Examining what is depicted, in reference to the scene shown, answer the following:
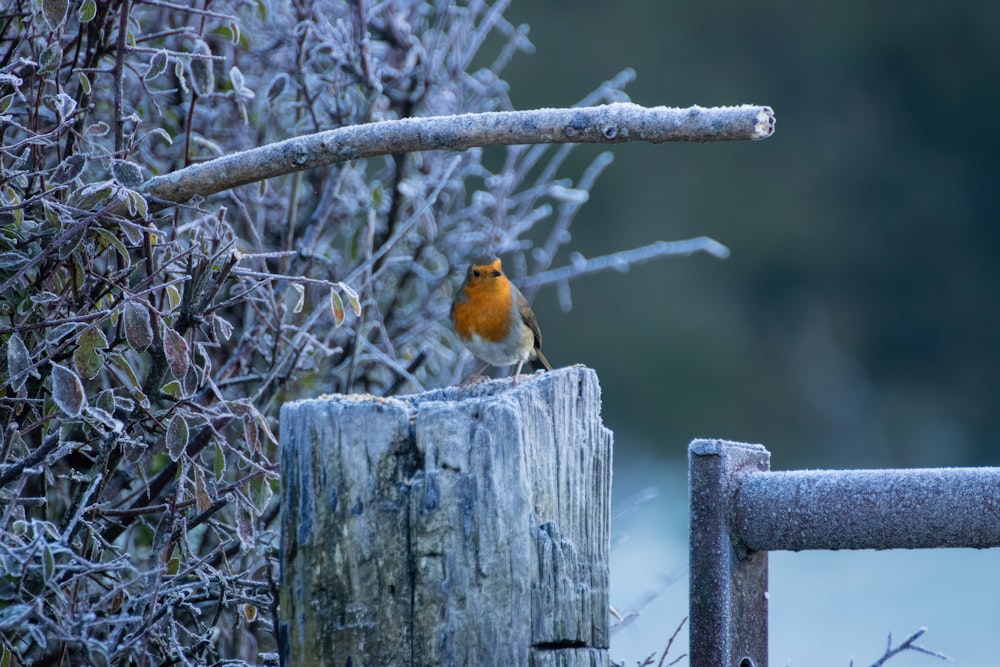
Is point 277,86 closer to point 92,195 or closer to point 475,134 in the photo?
point 92,195

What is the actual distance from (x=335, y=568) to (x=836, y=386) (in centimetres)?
1022

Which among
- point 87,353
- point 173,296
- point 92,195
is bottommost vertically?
point 87,353

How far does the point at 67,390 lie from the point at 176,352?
0.18 m

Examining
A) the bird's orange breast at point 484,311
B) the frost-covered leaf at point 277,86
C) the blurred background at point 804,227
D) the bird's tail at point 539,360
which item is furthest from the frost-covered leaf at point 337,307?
the blurred background at point 804,227

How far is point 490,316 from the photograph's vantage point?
3.24 metres

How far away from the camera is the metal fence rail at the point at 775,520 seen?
143 centimetres

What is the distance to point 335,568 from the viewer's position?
1.30m

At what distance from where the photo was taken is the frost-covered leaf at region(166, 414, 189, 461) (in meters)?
1.83

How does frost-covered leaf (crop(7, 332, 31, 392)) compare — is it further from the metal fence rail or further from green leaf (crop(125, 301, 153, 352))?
the metal fence rail

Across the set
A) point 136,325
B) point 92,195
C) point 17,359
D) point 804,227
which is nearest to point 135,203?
point 92,195

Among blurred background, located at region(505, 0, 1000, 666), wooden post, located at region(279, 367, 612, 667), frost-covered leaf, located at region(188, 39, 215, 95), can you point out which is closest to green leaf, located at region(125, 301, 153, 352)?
wooden post, located at region(279, 367, 612, 667)

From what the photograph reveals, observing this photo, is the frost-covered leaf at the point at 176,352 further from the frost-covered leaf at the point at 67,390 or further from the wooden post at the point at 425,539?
the wooden post at the point at 425,539

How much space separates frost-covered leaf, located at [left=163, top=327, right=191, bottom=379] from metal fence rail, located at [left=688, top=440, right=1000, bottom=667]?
0.81 m

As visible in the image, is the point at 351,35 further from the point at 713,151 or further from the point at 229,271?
the point at 713,151
